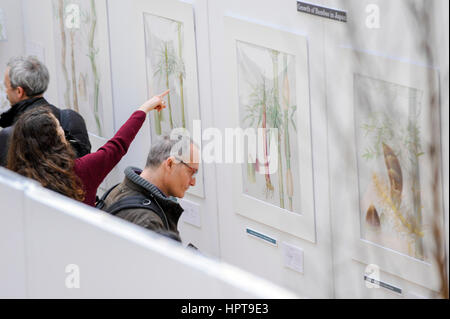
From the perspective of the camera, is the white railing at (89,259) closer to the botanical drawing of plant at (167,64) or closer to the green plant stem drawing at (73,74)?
the botanical drawing of plant at (167,64)

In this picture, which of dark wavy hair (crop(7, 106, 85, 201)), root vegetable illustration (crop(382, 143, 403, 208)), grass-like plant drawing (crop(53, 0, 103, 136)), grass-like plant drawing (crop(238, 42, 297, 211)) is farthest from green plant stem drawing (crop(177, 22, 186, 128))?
root vegetable illustration (crop(382, 143, 403, 208))

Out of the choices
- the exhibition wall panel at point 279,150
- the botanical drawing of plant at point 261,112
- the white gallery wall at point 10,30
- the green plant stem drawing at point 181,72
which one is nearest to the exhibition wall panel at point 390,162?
the exhibition wall panel at point 279,150

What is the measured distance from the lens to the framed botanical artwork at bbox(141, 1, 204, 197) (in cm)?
619

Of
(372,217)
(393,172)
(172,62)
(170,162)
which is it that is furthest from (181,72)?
(393,172)

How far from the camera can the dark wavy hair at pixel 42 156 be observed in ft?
15.0

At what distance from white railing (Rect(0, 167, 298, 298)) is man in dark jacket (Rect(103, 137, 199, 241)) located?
61.5 inches

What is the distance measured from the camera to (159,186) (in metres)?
4.89

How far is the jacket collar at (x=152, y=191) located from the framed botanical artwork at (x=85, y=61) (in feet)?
9.36

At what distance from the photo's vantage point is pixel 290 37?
5.19 m

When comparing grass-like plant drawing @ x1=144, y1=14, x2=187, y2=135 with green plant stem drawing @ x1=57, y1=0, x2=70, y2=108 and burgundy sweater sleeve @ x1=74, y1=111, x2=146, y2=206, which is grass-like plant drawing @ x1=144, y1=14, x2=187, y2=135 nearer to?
burgundy sweater sleeve @ x1=74, y1=111, x2=146, y2=206
